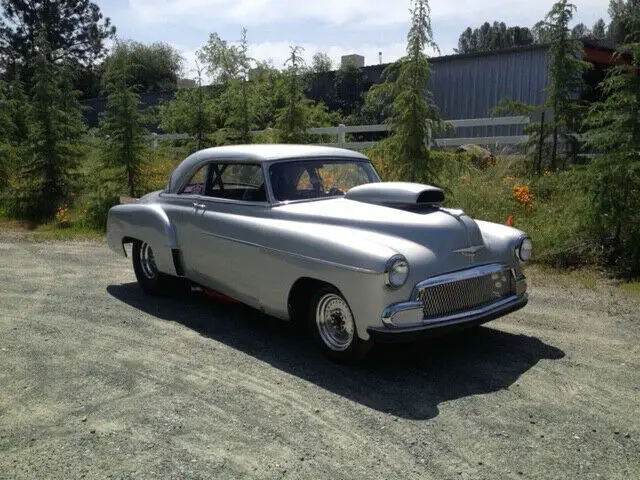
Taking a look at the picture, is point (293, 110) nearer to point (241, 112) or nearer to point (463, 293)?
point (241, 112)

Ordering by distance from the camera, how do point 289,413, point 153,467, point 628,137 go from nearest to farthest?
point 153,467
point 289,413
point 628,137

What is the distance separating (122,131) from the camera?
13164mm

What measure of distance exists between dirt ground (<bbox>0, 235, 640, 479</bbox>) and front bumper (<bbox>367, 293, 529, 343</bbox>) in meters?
0.36

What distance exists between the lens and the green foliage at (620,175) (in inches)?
306

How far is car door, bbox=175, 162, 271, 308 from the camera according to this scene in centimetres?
545

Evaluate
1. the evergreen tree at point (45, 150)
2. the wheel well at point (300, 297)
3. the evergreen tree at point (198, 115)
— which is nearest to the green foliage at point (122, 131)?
the evergreen tree at point (198, 115)

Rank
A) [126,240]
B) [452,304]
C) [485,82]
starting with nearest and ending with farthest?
[452,304], [126,240], [485,82]

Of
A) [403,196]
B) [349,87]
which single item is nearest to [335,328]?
[403,196]

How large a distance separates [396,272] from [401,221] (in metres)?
0.61

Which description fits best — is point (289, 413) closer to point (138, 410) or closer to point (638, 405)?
point (138, 410)

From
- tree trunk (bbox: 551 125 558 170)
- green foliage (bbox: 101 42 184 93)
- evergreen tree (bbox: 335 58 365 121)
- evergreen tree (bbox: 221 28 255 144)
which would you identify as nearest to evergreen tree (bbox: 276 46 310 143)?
evergreen tree (bbox: 221 28 255 144)

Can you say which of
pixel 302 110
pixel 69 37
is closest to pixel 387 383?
pixel 302 110

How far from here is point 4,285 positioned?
24.9ft

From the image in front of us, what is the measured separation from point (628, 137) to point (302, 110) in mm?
6666
